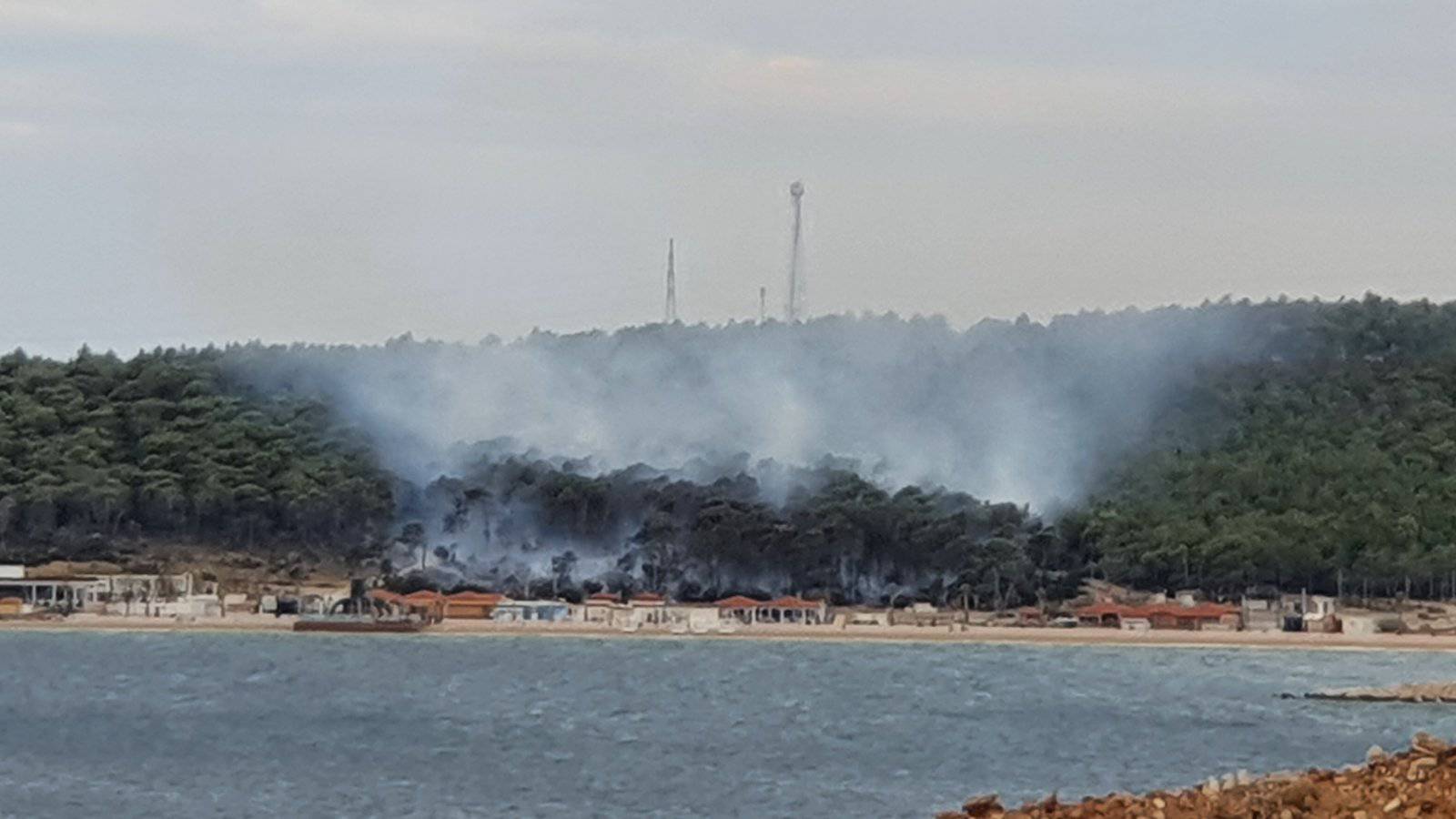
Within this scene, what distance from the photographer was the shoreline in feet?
544

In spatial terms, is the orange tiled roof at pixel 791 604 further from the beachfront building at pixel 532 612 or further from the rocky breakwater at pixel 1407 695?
the rocky breakwater at pixel 1407 695

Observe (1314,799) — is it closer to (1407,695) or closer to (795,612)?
(1407,695)

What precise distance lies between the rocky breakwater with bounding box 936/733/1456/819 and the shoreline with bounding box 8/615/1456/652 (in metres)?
148

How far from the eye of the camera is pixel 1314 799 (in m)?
17.8

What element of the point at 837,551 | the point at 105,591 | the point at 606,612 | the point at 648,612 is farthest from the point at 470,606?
the point at 837,551

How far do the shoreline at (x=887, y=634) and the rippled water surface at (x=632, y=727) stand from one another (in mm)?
8284

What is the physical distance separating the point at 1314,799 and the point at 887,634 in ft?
511

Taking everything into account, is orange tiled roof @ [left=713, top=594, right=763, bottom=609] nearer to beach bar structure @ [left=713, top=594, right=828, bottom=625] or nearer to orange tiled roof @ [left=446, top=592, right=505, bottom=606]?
beach bar structure @ [left=713, top=594, right=828, bottom=625]

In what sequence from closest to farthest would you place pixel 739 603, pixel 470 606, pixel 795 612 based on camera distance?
pixel 795 612 → pixel 739 603 → pixel 470 606

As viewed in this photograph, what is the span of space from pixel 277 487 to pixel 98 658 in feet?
188

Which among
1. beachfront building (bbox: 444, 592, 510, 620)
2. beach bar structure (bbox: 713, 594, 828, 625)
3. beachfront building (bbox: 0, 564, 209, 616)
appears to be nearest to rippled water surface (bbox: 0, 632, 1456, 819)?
beachfront building (bbox: 0, 564, 209, 616)

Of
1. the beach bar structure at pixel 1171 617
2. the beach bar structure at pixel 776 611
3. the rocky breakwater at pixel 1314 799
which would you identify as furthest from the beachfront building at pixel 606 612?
the rocky breakwater at pixel 1314 799

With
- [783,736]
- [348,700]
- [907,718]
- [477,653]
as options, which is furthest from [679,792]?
[477,653]

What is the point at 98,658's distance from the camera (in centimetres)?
14050
